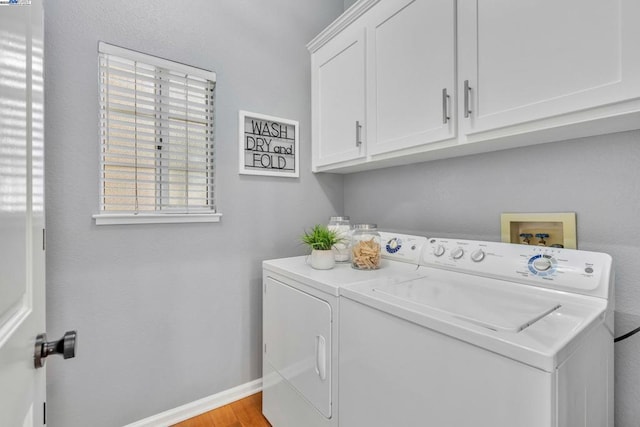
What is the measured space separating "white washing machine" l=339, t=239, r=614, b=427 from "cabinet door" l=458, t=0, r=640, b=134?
0.52 meters

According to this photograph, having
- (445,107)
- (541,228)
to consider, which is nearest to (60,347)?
(445,107)

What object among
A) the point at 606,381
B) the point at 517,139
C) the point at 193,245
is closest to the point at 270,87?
the point at 193,245

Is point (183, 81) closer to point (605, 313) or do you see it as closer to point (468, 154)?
point (468, 154)

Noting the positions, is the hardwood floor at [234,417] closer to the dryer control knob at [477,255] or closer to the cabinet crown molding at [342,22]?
the dryer control knob at [477,255]

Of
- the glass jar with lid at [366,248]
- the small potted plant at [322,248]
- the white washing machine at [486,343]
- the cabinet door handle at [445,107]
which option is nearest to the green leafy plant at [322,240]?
the small potted plant at [322,248]

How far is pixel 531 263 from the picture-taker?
3.66ft

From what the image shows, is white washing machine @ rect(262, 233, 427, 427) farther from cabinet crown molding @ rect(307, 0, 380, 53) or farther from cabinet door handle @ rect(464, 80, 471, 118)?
cabinet crown molding @ rect(307, 0, 380, 53)

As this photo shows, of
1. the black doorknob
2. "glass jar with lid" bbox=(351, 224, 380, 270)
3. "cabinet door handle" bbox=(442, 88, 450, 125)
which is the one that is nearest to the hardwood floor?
"glass jar with lid" bbox=(351, 224, 380, 270)

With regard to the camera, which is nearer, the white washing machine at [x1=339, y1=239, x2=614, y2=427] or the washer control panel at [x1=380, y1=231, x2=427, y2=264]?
the white washing machine at [x1=339, y1=239, x2=614, y2=427]

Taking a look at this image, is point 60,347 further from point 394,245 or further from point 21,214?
point 394,245

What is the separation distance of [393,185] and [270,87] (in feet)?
3.48

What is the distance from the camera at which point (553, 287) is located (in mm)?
1042

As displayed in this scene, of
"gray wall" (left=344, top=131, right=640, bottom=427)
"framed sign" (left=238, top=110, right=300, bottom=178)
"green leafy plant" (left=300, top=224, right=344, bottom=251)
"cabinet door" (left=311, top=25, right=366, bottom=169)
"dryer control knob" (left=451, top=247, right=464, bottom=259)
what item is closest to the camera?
"gray wall" (left=344, top=131, right=640, bottom=427)

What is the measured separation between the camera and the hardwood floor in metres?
1.70
